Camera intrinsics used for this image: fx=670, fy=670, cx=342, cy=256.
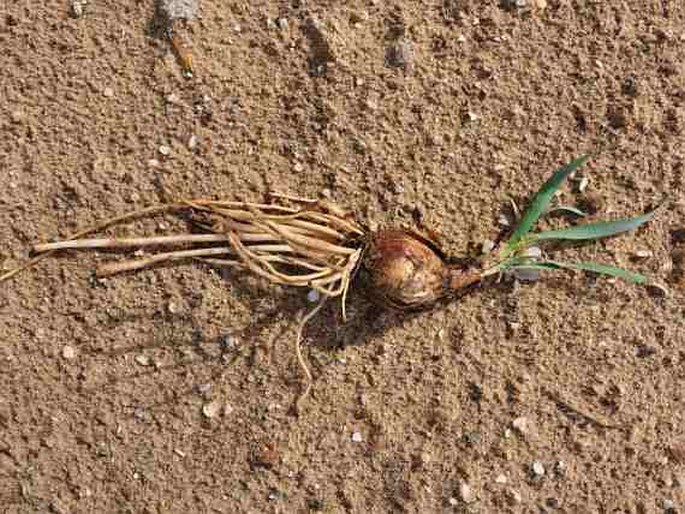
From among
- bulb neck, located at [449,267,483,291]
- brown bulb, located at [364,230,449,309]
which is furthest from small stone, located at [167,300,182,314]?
bulb neck, located at [449,267,483,291]

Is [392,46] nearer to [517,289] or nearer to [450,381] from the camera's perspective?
[517,289]

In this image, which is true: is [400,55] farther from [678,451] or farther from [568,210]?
[678,451]

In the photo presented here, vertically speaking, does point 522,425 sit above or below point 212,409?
above

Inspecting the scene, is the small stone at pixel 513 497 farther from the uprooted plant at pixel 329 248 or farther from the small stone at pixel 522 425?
the uprooted plant at pixel 329 248

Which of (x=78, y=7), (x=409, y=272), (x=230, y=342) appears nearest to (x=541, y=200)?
(x=409, y=272)

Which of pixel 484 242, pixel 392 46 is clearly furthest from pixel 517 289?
pixel 392 46
